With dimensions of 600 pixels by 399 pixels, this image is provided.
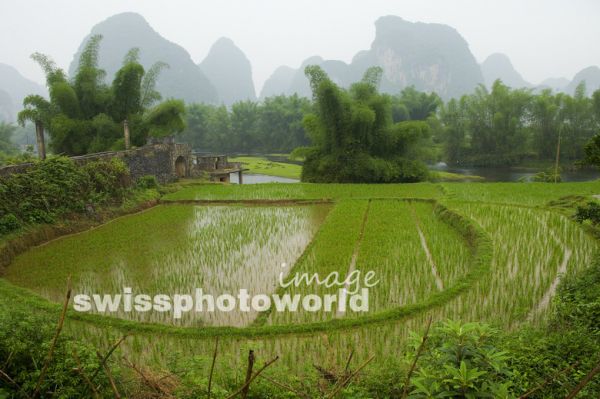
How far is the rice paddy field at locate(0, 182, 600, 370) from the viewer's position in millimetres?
4375

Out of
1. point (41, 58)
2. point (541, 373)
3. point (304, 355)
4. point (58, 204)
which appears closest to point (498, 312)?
point (541, 373)

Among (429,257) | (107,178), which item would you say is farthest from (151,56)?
(429,257)

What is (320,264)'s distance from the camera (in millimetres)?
6680

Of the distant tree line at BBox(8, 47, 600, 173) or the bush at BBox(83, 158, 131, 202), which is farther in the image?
the distant tree line at BBox(8, 47, 600, 173)

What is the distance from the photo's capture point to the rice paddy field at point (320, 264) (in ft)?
14.4

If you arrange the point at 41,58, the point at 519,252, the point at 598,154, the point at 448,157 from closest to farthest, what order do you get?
1. the point at 598,154
2. the point at 519,252
3. the point at 41,58
4. the point at 448,157

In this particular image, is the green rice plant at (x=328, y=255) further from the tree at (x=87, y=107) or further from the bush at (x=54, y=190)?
the tree at (x=87, y=107)

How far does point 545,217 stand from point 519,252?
3240mm

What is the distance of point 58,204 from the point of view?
980 cm

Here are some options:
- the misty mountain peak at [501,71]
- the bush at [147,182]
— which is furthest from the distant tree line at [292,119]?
the misty mountain peak at [501,71]

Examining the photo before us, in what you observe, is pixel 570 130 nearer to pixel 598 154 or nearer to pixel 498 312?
pixel 598 154

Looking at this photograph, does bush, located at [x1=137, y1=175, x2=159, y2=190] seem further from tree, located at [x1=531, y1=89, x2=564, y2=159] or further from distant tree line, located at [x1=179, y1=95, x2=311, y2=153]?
distant tree line, located at [x1=179, y1=95, x2=311, y2=153]

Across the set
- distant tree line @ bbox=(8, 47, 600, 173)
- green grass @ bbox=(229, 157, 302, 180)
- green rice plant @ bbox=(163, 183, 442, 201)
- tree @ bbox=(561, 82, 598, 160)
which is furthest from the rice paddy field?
tree @ bbox=(561, 82, 598, 160)

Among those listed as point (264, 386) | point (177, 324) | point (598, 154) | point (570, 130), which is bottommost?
point (177, 324)
